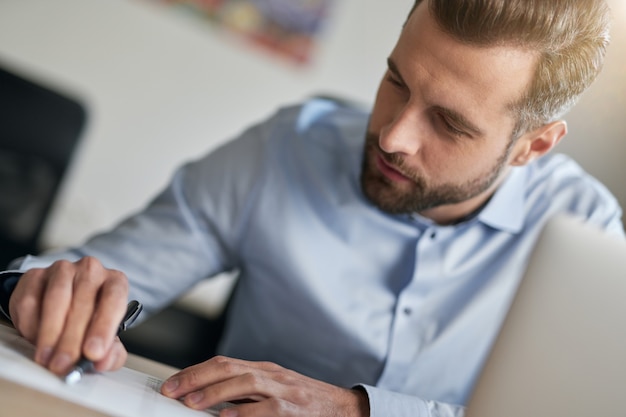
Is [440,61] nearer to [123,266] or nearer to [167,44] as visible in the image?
[123,266]

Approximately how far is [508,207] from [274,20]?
1.57 meters

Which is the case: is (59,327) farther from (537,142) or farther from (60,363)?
(537,142)

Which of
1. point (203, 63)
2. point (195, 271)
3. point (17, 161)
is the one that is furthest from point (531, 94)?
point (203, 63)

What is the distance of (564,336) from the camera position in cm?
53

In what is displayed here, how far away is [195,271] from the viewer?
3.39 feet

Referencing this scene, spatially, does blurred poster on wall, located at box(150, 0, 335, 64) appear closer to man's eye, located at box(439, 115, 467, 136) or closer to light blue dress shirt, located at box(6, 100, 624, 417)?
Result: light blue dress shirt, located at box(6, 100, 624, 417)

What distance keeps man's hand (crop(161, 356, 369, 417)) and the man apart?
44 millimetres

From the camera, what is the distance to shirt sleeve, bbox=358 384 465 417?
0.69 meters

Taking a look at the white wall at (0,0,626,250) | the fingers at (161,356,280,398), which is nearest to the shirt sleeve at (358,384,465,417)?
the fingers at (161,356,280,398)

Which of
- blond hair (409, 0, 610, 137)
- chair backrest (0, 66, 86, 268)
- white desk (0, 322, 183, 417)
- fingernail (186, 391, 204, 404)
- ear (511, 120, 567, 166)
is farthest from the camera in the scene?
Result: chair backrest (0, 66, 86, 268)

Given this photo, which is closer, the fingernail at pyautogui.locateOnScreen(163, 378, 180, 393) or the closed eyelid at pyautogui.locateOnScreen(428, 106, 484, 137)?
the fingernail at pyautogui.locateOnScreen(163, 378, 180, 393)

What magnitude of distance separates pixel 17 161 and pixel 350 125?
1.97 feet

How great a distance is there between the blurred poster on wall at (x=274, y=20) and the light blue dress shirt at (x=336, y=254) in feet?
4.58

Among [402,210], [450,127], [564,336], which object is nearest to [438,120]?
[450,127]
